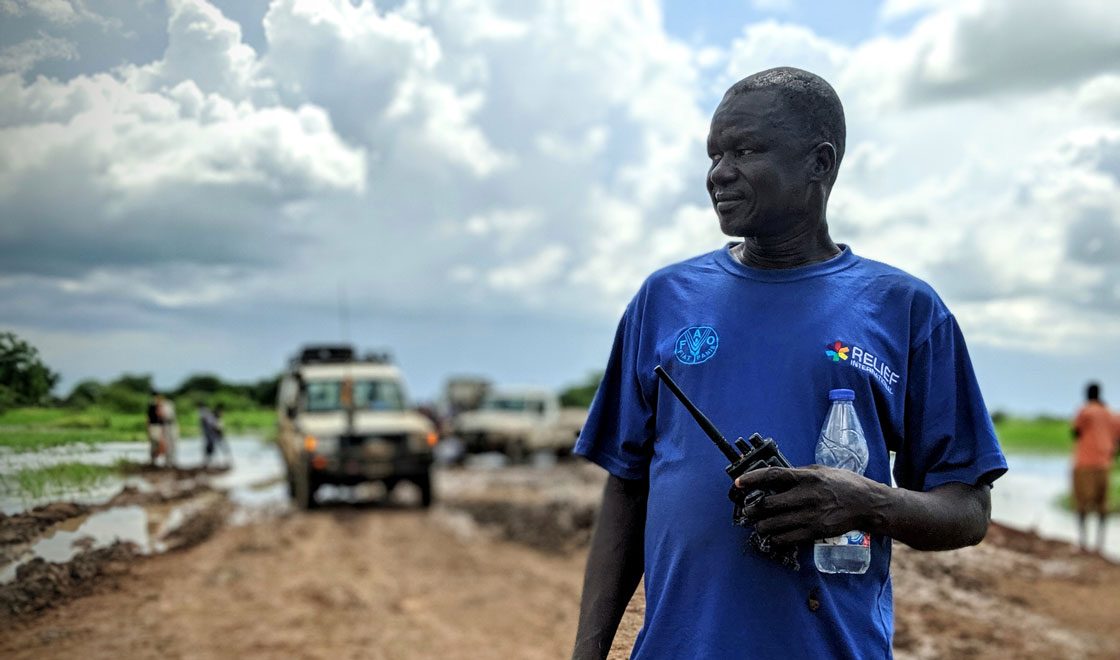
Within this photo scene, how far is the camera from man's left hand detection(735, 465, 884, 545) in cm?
204

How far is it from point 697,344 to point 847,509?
45 cm

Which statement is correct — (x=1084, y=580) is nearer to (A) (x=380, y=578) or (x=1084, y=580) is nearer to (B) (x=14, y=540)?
(A) (x=380, y=578)

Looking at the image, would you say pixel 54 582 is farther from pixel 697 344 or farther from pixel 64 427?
pixel 697 344

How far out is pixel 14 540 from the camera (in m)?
3.84

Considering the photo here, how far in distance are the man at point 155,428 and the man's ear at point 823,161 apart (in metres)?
3.26

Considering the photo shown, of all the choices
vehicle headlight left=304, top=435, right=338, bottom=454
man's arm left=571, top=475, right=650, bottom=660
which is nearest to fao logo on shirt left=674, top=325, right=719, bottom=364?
man's arm left=571, top=475, right=650, bottom=660

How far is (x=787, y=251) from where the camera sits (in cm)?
242

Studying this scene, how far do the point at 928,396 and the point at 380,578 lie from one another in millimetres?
10531

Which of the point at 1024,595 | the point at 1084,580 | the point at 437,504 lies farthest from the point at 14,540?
the point at 437,504

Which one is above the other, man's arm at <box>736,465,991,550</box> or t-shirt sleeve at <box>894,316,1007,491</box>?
t-shirt sleeve at <box>894,316,1007,491</box>

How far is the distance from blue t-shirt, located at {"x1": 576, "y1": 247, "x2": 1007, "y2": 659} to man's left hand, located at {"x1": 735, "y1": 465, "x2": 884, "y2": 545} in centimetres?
12

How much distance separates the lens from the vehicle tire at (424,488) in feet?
58.1

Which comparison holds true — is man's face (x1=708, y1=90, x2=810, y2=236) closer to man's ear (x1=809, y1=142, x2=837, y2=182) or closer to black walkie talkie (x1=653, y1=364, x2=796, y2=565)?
man's ear (x1=809, y1=142, x2=837, y2=182)

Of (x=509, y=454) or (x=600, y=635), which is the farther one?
(x=509, y=454)
